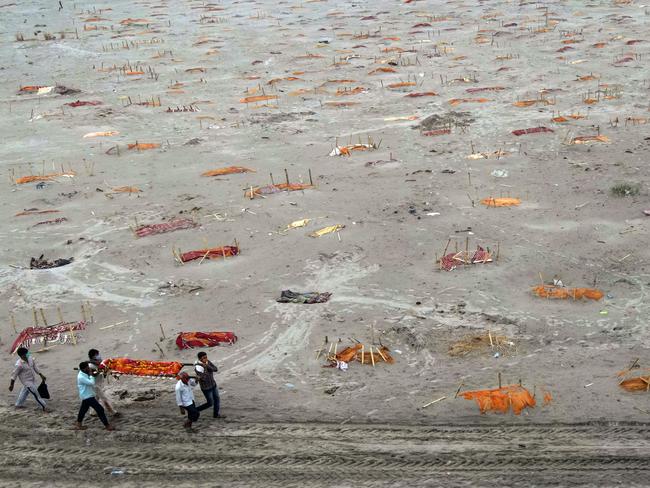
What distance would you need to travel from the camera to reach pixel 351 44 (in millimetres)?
37781

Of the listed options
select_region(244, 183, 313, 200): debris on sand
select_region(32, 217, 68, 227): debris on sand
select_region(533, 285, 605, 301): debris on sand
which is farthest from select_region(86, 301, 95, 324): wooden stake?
select_region(533, 285, 605, 301): debris on sand

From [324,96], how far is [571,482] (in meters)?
21.5

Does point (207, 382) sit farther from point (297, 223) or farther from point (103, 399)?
point (297, 223)

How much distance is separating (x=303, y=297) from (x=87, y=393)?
5.01 meters

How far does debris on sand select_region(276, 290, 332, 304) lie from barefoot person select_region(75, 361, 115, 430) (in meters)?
4.55

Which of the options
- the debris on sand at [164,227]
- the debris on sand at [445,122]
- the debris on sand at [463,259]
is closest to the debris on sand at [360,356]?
the debris on sand at [463,259]

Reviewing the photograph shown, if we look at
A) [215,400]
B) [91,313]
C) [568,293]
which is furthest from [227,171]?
[215,400]

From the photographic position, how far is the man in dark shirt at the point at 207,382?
1109 centimetres

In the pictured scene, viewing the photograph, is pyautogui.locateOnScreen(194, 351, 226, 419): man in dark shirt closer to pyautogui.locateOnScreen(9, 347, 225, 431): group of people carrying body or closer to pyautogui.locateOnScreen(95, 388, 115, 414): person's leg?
pyautogui.locateOnScreen(9, 347, 225, 431): group of people carrying body

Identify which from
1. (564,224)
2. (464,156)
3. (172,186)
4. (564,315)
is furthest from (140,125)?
(564,315)

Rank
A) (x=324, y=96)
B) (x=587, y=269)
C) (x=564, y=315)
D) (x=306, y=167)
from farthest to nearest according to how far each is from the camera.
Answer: (x=324, y=96)
(x=306, y=167)
(x=587, y=269)
(x=564, y=315)

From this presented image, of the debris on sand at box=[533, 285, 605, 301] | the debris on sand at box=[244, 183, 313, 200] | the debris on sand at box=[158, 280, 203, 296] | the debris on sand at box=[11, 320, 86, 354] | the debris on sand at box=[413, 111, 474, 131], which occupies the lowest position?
the debris on sand at box=[533, 285, 605, 301]

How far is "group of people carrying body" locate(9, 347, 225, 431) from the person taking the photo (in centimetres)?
1094

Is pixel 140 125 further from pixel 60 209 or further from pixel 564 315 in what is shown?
pixel 564 315
